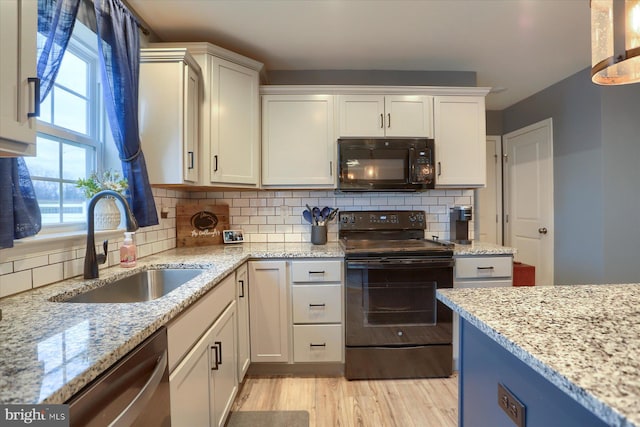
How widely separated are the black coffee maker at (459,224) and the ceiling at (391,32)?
1254 mm

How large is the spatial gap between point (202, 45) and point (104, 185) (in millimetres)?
1172

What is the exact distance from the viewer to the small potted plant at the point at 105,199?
1.44m

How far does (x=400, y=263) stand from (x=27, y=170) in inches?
77.2

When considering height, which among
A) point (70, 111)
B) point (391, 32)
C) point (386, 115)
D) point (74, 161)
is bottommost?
point (74, 161)

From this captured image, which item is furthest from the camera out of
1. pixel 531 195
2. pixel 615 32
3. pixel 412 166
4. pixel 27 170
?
pixel 531 195

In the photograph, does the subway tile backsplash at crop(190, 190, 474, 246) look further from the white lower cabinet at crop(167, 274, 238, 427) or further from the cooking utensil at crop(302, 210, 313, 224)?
the white lower cabinet at crop(167, 274, 238, 427)

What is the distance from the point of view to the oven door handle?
2.02 metres

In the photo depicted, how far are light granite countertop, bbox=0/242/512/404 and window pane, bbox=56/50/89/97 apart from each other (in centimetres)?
99

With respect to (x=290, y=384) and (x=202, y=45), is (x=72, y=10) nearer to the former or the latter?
(x=202, y=45)

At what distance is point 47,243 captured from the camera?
3.93ft

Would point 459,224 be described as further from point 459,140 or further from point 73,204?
point 73,204

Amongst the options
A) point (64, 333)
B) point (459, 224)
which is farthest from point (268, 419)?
point (459, 224)

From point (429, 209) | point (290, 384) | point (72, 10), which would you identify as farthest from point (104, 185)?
point (429, 209)

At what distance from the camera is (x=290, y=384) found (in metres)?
2.04
